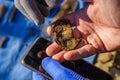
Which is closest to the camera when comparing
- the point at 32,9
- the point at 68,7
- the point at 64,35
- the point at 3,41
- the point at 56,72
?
the point at 56,72

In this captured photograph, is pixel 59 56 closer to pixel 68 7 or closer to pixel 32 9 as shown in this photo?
pixel 32 9

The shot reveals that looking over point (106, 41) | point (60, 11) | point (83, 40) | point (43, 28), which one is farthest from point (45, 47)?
point (60, 11)

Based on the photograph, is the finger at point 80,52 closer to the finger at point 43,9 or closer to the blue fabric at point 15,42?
the finger at point 43,9

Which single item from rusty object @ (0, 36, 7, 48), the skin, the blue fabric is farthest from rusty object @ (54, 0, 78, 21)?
the skin

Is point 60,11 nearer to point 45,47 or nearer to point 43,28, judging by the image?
point 43,28

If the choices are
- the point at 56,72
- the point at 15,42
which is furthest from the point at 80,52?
the point at 15,42

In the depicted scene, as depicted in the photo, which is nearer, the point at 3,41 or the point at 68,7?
the point at 3,41

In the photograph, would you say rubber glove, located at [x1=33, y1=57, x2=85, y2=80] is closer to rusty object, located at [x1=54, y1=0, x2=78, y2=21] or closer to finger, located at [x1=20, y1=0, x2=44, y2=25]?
finger, located at [x1=20, y1=0, x2=44, y2=25]

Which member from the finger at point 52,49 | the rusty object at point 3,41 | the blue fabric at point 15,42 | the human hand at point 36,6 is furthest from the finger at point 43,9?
the rusty object at point 3,41
